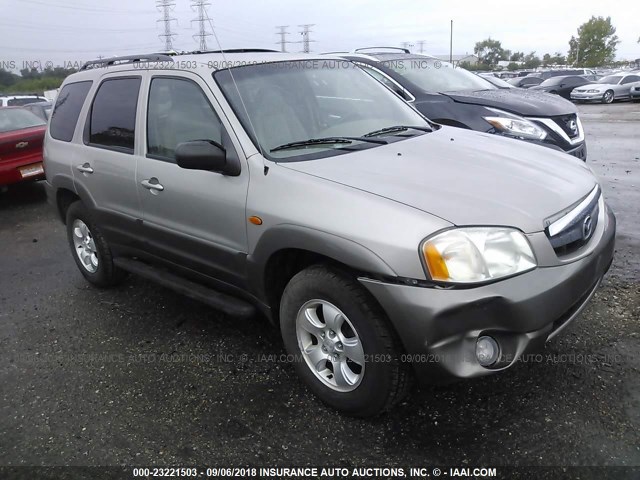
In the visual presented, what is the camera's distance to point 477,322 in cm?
235

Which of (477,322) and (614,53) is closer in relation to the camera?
(477,322)

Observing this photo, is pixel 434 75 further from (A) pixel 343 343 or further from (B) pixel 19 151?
(B) pixel 19 151

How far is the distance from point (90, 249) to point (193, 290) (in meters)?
1.66

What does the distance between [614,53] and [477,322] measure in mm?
84416

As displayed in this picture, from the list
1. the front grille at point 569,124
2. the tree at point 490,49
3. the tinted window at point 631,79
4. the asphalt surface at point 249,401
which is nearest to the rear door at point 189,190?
the asphalt surface at point 249,401

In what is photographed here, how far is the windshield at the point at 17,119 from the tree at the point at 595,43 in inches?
3040

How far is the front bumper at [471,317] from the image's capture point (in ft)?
7.63

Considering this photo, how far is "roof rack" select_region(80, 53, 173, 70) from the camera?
12.7 ft

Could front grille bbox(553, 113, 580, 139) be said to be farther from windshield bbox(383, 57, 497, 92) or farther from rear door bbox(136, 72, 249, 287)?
rear door bbox(136, 72, 249, 287)

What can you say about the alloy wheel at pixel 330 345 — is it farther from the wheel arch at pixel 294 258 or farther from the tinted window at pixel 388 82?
the tinted window at pixel 388 82

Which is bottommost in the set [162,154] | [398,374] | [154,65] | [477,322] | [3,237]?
[3,237]

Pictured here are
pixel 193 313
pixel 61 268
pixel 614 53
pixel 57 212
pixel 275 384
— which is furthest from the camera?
pixel 614 53

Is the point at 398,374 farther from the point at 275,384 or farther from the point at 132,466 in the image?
the point at 132,466

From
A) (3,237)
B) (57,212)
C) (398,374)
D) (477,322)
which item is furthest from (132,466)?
(3,237)
